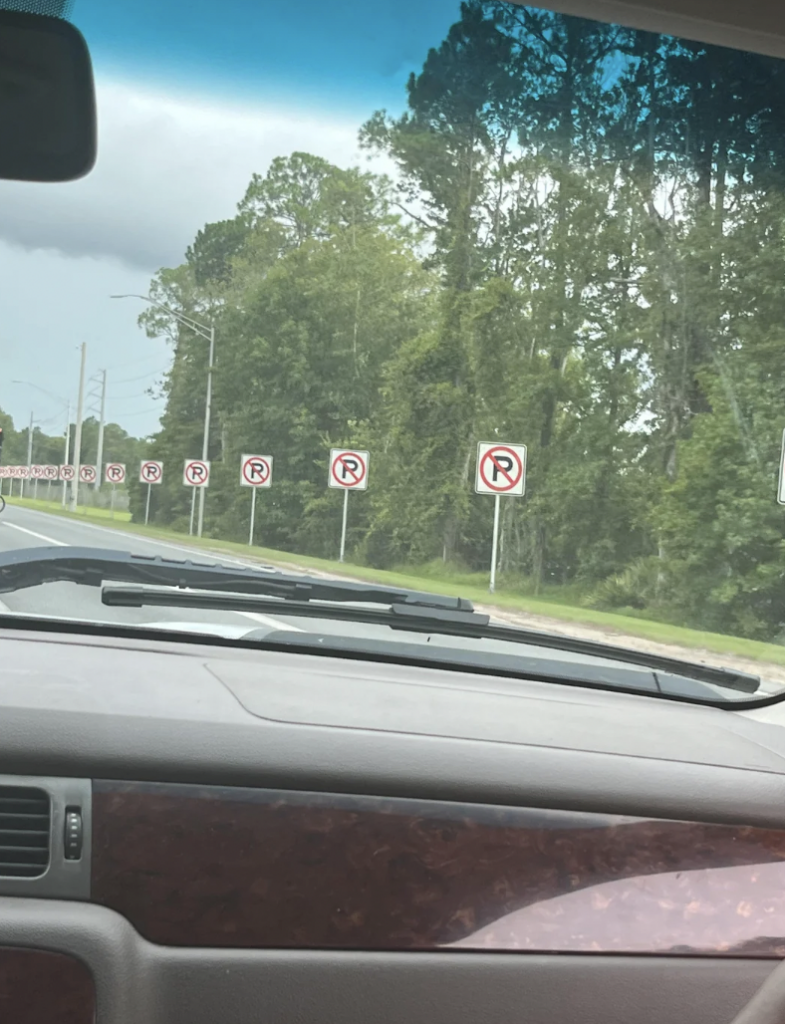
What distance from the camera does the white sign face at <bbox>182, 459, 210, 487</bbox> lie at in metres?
3.88

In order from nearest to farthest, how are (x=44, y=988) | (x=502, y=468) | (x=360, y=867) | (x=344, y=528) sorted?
(x=44, y=988)
(x=360, y=867)
(x=502, y=468)
(x=344, y=528)

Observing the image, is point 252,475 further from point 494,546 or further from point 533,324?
point 533,324

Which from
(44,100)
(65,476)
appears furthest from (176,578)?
(44,100)

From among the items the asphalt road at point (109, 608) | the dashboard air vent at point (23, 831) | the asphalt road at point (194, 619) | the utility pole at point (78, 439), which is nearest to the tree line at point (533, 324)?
the utility pole at point (78, 439)

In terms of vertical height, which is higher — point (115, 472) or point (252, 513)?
point (115, 472)

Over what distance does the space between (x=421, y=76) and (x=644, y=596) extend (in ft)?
5.78

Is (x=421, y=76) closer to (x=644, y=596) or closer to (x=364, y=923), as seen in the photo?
(x=644, y=596)

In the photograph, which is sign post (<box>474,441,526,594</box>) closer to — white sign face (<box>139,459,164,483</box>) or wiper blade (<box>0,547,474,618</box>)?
wiper blade (<box>0,547,474,618</box>)

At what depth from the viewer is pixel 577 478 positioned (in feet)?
12.1

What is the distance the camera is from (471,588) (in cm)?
355

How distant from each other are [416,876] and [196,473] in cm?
204

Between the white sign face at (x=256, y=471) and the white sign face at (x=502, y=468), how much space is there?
76 cm

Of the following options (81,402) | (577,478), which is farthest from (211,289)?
(577,478)

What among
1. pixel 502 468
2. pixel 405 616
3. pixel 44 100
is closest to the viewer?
pixel 44 100
